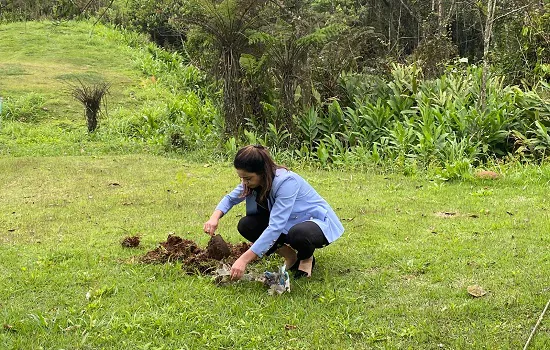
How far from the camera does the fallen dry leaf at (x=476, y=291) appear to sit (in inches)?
141

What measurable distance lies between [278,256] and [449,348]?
5.74 feet

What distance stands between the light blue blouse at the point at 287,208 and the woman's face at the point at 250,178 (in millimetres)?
114

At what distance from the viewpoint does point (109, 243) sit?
4.89 meters

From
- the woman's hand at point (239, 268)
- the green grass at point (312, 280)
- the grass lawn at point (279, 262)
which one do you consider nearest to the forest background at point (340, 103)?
the grass lawn at point (279, 262)

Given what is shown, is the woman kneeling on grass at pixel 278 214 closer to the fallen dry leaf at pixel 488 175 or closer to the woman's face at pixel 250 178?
the woman's face at pixel 250 178

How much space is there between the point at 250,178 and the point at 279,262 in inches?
37.3

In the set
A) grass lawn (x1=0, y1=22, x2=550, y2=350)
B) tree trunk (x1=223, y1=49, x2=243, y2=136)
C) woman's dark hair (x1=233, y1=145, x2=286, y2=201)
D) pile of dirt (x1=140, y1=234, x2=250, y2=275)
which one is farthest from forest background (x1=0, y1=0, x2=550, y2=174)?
woman's dark hair (x1=233, y1=145, x2=286, y2=201)

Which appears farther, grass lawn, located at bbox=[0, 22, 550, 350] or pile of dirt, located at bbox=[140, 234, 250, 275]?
pile of dirt, located at bbox=[140, 234, 250, 275]

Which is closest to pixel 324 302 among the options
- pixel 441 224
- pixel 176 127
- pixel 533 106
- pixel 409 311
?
pixel 409 311

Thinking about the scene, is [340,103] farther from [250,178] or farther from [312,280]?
[250,178]

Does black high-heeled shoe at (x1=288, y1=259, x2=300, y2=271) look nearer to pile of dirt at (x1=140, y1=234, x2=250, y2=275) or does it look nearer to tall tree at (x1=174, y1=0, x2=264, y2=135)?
pile of dirt at (x1=140, y1=234, x2=250, y2=275)

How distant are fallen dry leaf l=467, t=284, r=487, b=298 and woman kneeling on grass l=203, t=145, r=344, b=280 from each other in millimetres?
918

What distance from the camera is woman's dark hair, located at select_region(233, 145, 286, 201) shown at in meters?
3.62

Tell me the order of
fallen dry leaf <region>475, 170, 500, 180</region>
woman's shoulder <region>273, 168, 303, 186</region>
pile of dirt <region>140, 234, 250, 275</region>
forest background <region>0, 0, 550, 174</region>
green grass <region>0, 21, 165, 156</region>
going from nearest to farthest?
woman's shoulder <region>273, 168, 303, 186</region> < pile of dirt <region>140, 234, 250, 275</region> < fallen dry leaf <region>475, 170, 500, 180</region> < forest background <region>0, 0, 550, 174</region> < green grass <region>0, 21, 165, 156</region>
